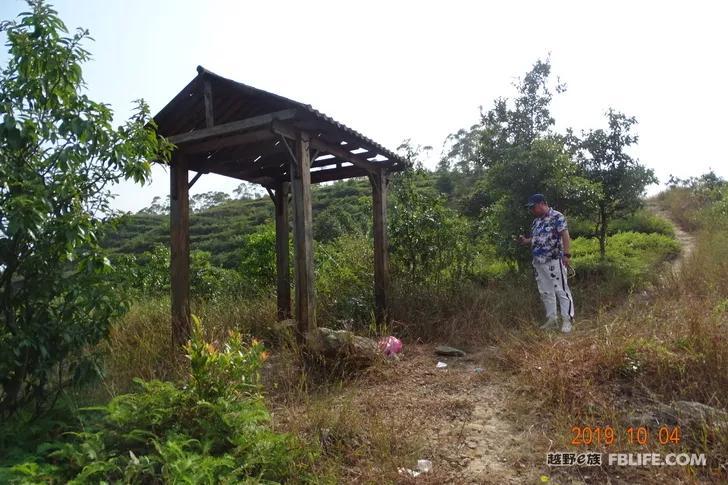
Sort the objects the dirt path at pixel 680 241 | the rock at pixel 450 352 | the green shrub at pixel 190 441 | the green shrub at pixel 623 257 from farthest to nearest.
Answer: the dirt path at pixel 680 241 → the green shrub at pixel 623 257 → the rock at pixel 450 352 → the green shrub at pixel 190 441

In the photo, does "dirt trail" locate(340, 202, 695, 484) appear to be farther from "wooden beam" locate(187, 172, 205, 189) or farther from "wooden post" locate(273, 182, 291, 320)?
"wooden beam" locate(187, 172, 205, 189)

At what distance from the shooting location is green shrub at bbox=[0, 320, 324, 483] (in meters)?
2.31

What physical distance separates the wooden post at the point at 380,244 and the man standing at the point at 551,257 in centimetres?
207

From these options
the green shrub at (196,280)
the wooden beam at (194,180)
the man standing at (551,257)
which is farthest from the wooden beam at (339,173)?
the green shrub at (196,280)

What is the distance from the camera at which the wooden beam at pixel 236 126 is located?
4.60 meters

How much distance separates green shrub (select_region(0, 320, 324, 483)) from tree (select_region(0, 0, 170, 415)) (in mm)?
540

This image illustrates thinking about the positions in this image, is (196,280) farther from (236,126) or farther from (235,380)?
(235,380)

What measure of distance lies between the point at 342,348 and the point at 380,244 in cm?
261

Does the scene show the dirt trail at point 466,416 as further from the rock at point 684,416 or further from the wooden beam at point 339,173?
the wooden beam at point 339,173

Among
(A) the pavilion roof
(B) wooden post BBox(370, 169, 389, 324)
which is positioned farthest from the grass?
(A) the pavilion roof

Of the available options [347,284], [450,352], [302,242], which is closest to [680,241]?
[347,284]

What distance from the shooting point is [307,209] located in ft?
16.1

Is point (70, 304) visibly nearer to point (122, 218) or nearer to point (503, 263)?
point (122, 218)

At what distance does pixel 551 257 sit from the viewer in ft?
18.2
